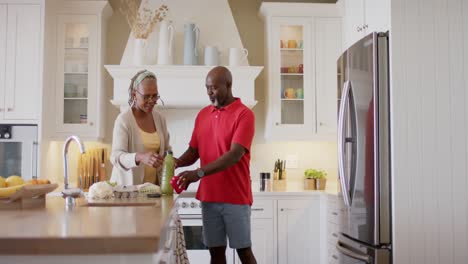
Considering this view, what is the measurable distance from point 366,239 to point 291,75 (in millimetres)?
1929

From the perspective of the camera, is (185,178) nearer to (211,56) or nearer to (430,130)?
(430,130)

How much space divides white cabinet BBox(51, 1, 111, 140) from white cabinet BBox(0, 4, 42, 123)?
29cm

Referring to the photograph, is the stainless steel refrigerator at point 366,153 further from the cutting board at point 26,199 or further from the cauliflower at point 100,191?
the cutting board at point 26,199

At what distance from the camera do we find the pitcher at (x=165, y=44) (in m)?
4.32

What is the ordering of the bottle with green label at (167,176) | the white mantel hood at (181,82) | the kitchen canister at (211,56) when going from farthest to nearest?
the kitchen canister at (211,56)
the white mantel hood at (181,82)
the bottle with green label at (167,176)

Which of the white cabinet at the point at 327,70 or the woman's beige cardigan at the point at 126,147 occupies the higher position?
the white cabinet at the point at 327,70

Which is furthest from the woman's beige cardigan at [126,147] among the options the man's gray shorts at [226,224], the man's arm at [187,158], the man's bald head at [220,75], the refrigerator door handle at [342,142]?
the refrigerator door handle at [342,142]

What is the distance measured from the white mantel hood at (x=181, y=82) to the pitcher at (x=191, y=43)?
0.44 ft

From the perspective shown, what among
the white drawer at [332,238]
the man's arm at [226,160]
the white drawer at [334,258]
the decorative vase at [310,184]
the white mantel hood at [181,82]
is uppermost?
the white mantel hood at [181,82]

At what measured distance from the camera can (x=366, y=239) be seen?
2947 mm

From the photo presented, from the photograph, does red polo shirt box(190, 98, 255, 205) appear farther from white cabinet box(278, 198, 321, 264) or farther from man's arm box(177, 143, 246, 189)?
white cabinet box(278, 198, 321, 264)

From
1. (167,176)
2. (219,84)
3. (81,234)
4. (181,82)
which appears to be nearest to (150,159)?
(167,176)

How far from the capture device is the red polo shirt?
2.67 m

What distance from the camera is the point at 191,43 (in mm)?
4379
